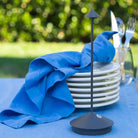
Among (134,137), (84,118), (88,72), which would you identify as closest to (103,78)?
(88,72)

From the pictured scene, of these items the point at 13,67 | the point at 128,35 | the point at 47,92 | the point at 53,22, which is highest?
the point at 128,35

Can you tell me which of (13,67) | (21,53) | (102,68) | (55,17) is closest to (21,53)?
(21,53)

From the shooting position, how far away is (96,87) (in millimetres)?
1662

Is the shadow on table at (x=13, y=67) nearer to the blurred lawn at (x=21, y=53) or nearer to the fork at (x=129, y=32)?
the blurred lawn at (x=21, y=53)

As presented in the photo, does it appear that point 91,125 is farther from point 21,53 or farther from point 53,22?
point 53,22

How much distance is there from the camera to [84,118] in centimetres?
144

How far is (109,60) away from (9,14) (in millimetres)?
3618

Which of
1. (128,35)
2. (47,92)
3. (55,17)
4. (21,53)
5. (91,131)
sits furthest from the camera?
(55,17)

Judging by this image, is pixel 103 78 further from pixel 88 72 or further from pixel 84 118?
pixel 84 118

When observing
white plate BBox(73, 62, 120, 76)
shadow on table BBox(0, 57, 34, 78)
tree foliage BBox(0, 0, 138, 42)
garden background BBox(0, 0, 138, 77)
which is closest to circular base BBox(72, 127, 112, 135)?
white plate BBox(73, 62, 120, 76)

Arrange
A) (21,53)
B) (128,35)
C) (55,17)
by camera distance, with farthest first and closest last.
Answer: (55,17) → (21,53) → (128,35)

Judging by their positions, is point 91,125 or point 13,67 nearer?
point 91,125

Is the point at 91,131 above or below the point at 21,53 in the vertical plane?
above

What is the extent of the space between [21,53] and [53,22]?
1.06 meters
